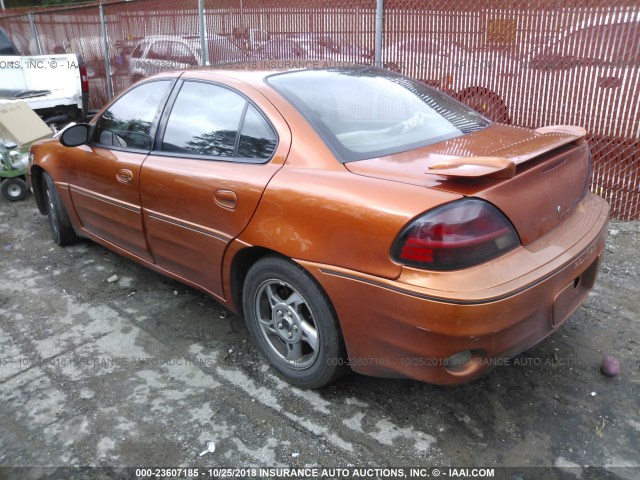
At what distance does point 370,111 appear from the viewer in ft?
9.53

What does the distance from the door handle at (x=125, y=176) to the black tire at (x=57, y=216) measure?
1.31 metres

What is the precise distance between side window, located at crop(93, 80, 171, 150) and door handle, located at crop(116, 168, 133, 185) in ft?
0.58

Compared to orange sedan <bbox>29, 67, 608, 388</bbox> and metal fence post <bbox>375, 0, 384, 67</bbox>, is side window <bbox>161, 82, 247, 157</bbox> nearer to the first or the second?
orange sedan <bbox>29, 67, 608, 388</bbox>

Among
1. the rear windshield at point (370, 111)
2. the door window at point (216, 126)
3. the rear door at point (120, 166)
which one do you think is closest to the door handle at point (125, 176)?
the rear door at point (120, 166)

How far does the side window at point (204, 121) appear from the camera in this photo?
2946mm

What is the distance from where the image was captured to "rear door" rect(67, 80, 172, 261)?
11.4 feet

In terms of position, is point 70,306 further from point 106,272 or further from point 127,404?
point 127,404

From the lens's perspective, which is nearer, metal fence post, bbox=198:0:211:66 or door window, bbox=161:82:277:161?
door window, bbox=161:82:277:161

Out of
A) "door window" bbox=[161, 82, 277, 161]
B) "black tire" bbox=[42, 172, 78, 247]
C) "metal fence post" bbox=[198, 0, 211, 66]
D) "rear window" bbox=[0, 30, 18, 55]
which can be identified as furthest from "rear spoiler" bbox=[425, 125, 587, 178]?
"rear window" bbox=[0, 30, 18, 55]

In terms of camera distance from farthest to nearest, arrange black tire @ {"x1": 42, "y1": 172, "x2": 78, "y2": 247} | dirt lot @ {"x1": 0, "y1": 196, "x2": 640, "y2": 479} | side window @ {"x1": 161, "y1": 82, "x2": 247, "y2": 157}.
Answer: black tire @ {"x1": 42, "y1": 172, "x2": 78, "y2": 247} → side window @ {"x1": 161, "y1": 82, "x2": 247, "y2": 157} → dirt lot @ {"x1": 0, "y1": 196, "x2": 640, "y2": 479}

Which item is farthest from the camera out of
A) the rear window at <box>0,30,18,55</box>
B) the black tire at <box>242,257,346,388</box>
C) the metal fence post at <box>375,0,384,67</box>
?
the rear window at <box>0,30,18,55</box>

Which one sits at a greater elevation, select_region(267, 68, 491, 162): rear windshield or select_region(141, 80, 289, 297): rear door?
select_region(267, 68, 491, 162): rear windshield

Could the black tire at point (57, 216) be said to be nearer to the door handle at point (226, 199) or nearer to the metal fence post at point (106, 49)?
the door handle at point (226, 199)

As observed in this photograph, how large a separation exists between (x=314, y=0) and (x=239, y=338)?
4.68 metres
